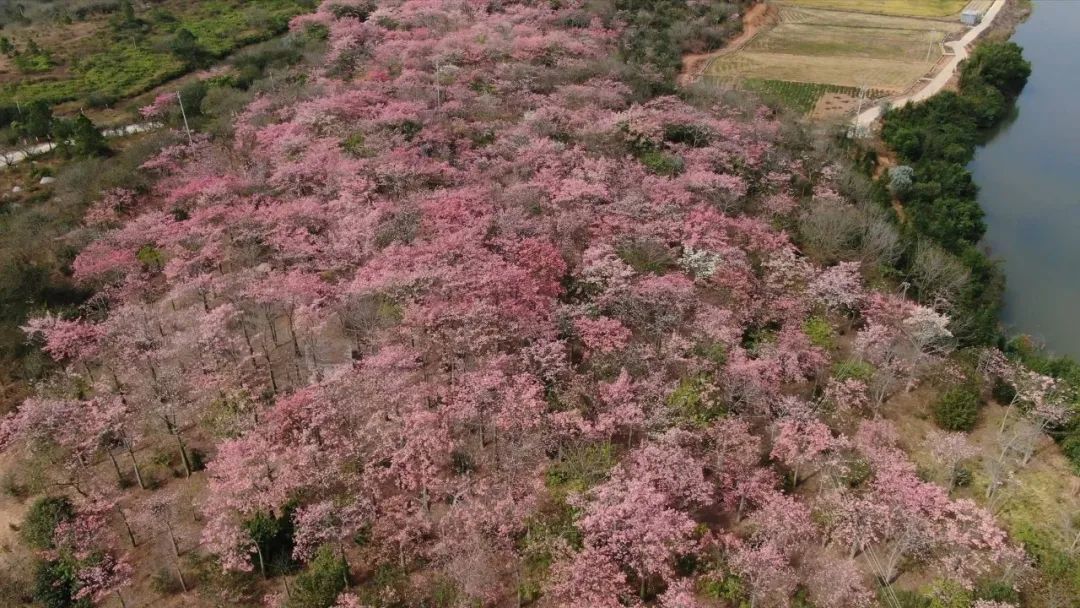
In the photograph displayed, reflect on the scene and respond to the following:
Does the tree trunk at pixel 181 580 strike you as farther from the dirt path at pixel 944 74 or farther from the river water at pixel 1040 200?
the dirt path at pixel 944 74

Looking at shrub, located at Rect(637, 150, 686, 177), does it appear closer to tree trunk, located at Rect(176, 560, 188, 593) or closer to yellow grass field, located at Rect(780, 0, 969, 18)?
tree trunk, located at Rect(176, 560, 188, 593)

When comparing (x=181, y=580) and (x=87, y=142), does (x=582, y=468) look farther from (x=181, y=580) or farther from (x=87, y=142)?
(x=87, y=142)

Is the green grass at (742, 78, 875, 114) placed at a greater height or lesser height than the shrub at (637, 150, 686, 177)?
lesser

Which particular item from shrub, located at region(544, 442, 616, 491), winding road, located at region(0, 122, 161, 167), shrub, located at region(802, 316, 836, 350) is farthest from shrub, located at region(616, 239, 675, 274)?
winding road, located at region(0, 122, 161, 167)

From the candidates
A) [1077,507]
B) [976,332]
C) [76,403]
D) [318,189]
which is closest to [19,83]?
[318,189]

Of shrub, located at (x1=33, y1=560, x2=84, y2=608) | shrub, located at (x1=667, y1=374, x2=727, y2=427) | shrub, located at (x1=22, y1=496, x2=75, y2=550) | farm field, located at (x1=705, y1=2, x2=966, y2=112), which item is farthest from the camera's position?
farm field, located at (x1=705, y1=2, x2=966, y2=112)

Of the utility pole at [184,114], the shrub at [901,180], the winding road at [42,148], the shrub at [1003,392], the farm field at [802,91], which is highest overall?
the utility pole at [184,114]

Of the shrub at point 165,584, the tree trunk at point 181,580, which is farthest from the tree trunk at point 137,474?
the tree trunk at point 181,580

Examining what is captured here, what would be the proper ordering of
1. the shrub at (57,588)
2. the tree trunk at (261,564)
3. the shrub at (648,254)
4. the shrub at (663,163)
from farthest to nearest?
the shrub at (663,163), the shrub at (648,254), the tree trunk at (261,564), the shrub at (57,588)
